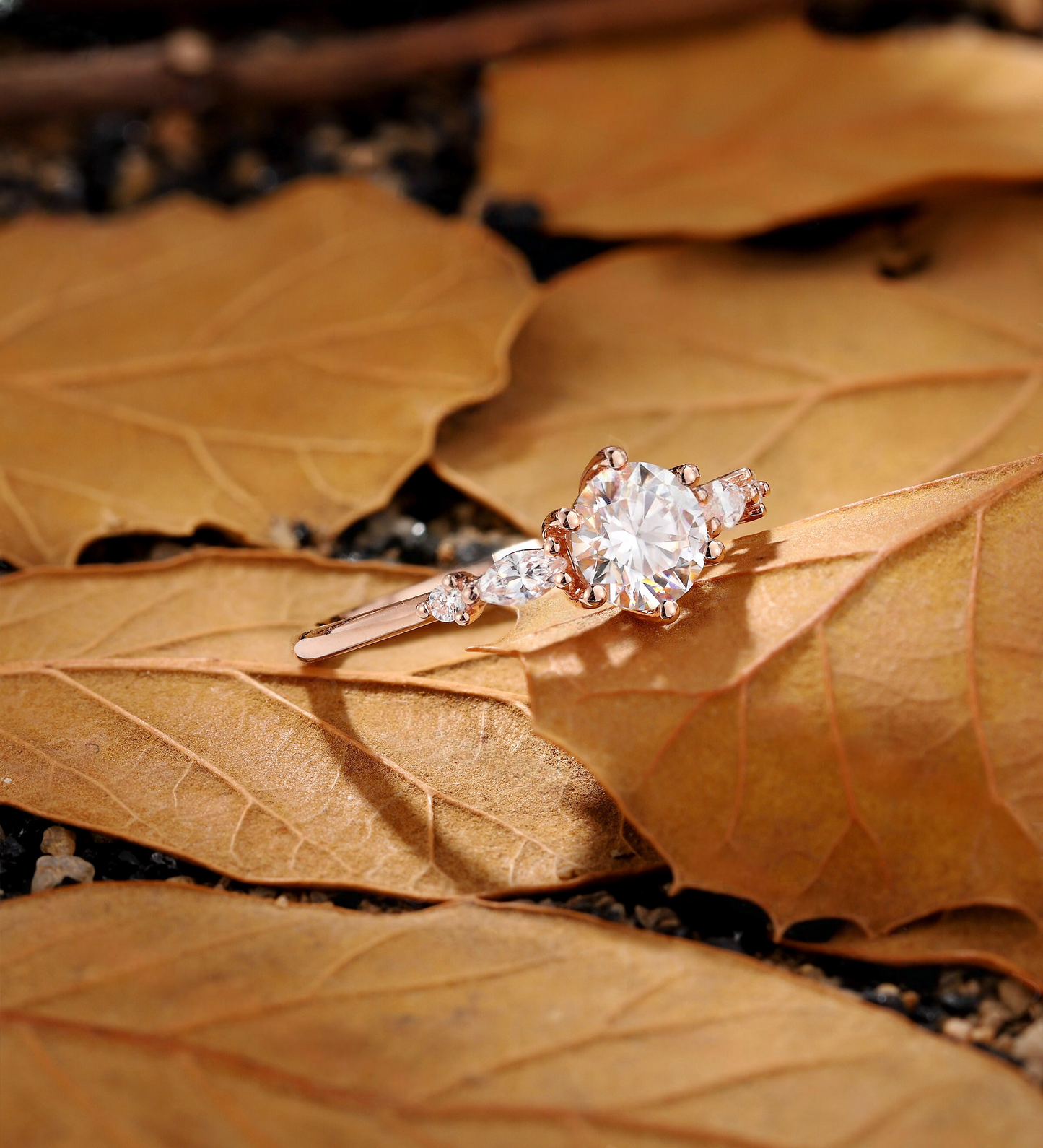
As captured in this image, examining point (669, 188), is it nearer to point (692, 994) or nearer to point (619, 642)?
point (619, 642)

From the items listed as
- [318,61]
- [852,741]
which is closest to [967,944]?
[852,741]

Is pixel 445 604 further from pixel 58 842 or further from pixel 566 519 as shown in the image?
pixel 58 842

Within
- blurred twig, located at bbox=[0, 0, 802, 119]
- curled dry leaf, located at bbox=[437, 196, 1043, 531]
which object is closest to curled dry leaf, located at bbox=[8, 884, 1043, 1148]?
curled dry leaf, located at bbox=[437, 196, 1043, 531]

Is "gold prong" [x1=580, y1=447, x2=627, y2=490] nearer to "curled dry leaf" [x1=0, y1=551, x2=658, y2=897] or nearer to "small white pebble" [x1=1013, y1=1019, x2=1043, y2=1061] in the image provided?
"curled dry leaf" [x1=0, y1=551, x2=658, y2=897]

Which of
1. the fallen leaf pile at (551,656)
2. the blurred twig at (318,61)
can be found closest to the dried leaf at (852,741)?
the fallen leaf pile at (551,656)

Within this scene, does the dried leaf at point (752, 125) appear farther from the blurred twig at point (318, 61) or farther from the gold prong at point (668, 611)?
the gold prong at point (668, 611)
